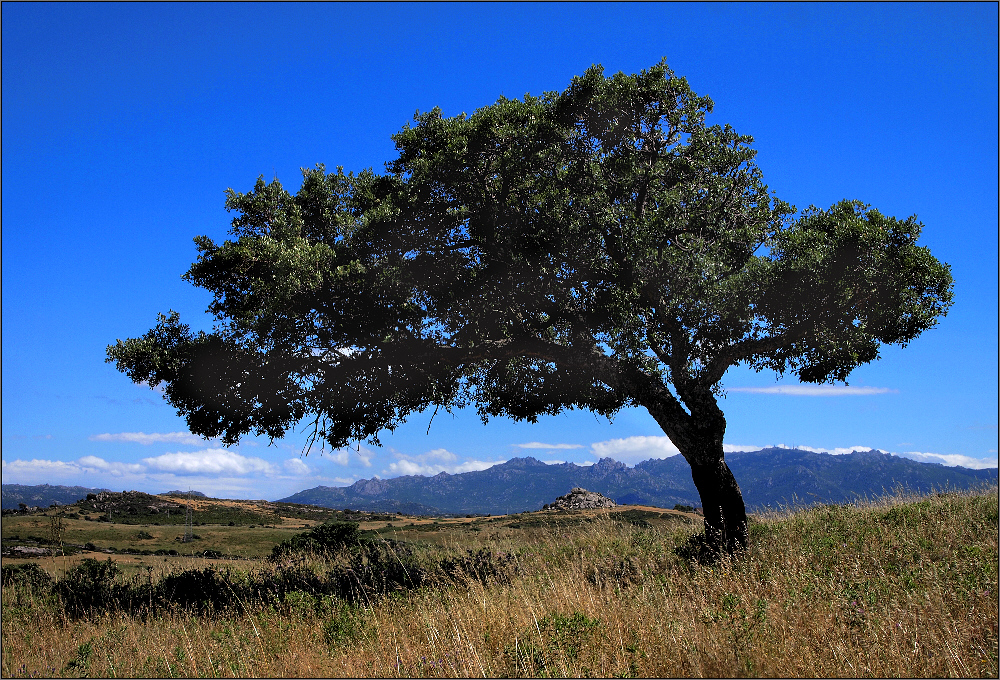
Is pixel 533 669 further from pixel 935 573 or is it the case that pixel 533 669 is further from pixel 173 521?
pixel 173 521

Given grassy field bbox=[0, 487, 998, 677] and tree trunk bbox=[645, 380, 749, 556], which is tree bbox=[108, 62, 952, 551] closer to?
tree trunk bbox=[645, 380, 749, 556]

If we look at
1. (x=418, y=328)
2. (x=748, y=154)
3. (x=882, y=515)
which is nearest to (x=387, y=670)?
(x=418, y=328)

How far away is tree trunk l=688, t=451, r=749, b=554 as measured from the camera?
12867mm

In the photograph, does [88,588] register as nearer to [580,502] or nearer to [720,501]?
[720,501]

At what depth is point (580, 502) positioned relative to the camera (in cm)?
4050

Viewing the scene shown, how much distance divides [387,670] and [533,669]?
184cm

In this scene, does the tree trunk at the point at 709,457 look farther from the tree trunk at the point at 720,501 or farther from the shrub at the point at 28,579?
the shrub at the point at 28,579

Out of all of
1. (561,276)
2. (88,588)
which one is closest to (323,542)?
(88,588)

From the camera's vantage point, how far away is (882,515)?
51.5ft

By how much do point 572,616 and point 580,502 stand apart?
1336 inches

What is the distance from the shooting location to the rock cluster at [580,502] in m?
39.7

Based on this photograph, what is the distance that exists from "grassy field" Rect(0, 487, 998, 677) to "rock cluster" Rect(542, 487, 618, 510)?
84.1 ft

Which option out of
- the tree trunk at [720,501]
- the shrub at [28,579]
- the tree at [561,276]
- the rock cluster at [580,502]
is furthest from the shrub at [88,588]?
the rock cluster at [580,502]

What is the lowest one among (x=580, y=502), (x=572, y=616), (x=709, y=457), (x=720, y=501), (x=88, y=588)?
(x=580, y=502)
